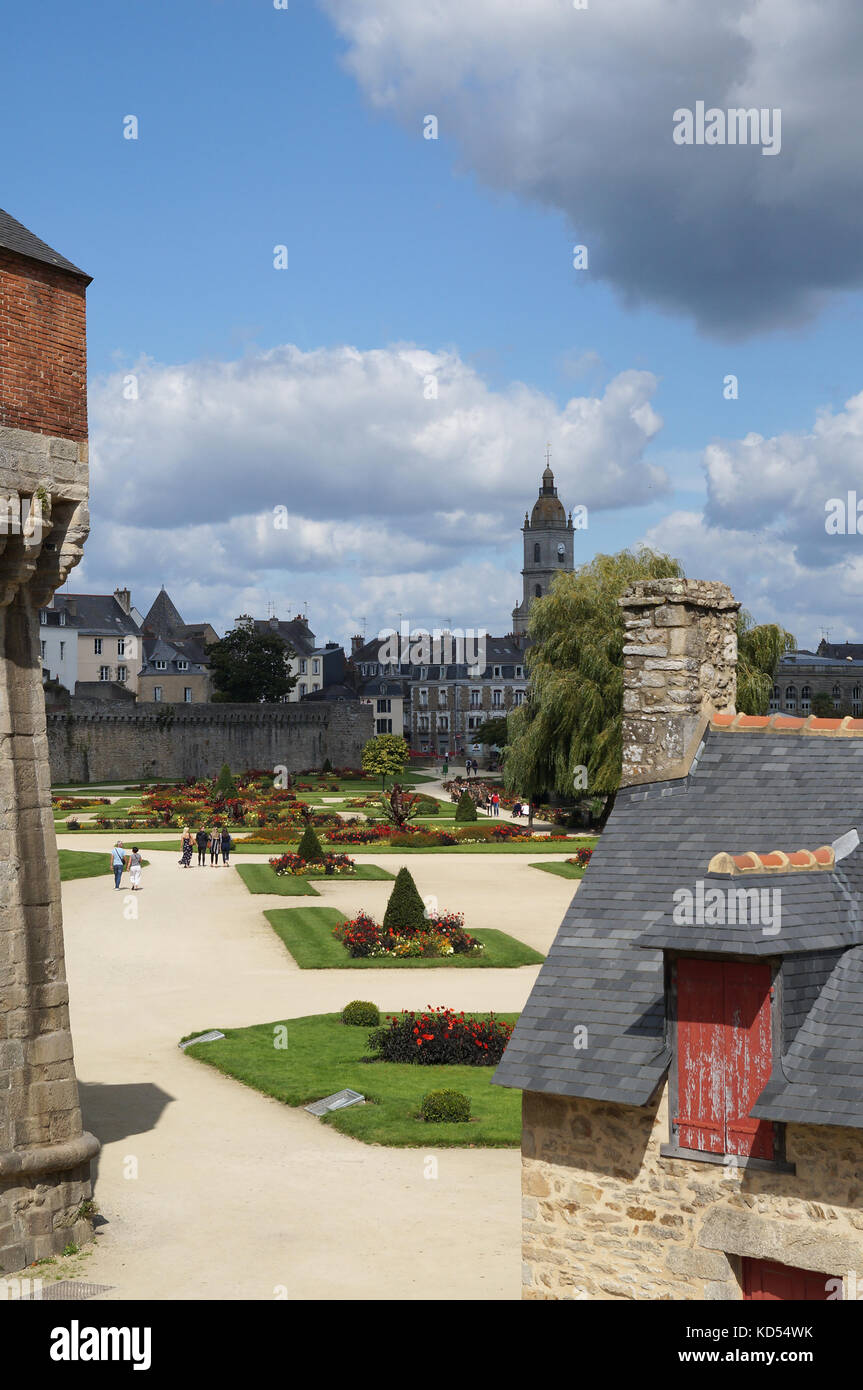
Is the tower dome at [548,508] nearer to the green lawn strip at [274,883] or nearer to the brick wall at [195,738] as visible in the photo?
the brick wall at [195,738]

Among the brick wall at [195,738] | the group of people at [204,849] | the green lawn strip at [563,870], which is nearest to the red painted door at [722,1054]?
the green lawn strip at [563,870]

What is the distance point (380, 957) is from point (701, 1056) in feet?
57.0

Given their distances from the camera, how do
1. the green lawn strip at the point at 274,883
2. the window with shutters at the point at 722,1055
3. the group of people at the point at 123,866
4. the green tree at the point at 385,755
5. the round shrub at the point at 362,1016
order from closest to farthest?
1. the window with shutters at the point at 722,1055
2. the round shrub at the point at 362,1016
3. the group of people at the point at 123,866
4. the green lawn strip at the point at 274,883
5. the green tree at the point at 385,755

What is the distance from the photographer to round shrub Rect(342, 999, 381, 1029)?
20.7 metres

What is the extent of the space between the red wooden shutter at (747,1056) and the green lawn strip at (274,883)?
2387 cm

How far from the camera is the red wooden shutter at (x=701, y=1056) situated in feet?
29.7

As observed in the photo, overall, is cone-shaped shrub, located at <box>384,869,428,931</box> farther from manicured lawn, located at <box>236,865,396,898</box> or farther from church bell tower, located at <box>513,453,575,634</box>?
church bell tower, located at <box>513,453,575,634</box>

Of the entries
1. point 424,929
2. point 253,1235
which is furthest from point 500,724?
point 253,1235

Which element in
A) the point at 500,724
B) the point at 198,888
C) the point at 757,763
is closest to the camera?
the point at 757,763

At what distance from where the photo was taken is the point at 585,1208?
9.69 metres

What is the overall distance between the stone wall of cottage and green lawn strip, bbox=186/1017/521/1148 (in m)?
5.89
